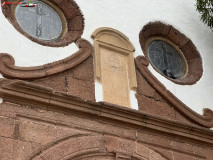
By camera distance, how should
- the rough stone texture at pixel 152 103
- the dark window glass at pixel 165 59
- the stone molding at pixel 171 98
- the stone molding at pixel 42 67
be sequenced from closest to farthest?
the stone molding at pixel 42 67, the rough stone texture at pixel 152 103, the stone molding at pixel 171 98, the dark window glass at pixel 165 59

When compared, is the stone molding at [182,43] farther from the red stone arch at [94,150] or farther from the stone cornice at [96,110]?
the red stone arch at [94,150]

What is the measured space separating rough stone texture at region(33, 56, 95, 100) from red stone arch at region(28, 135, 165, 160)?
24.8 inches

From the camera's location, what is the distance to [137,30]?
7.58 m

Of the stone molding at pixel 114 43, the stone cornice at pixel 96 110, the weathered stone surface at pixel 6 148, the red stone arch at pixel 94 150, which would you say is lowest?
the weathered stone surface at pixel 6 148

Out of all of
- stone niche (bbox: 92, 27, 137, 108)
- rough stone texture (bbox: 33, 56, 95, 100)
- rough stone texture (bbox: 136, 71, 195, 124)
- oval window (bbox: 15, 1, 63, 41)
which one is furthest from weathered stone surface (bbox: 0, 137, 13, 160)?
rough stone texture (bbox: 136, 71, 195, 124)

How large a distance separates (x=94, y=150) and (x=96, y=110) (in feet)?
1.72

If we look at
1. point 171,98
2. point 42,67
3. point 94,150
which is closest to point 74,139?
point 94,150

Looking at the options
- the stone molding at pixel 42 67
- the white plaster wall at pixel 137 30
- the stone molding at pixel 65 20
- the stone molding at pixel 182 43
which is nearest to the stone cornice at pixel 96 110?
the stone molding at pixel 42 67

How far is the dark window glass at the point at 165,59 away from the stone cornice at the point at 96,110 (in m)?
1.17

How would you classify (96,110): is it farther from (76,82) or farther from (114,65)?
(114,65)

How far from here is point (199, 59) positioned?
7953 millimetres

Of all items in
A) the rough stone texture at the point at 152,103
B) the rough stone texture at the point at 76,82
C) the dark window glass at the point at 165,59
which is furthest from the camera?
the dark window glass at the point at 165,59

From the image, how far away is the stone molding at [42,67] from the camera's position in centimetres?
591

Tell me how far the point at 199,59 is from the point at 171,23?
75cm
